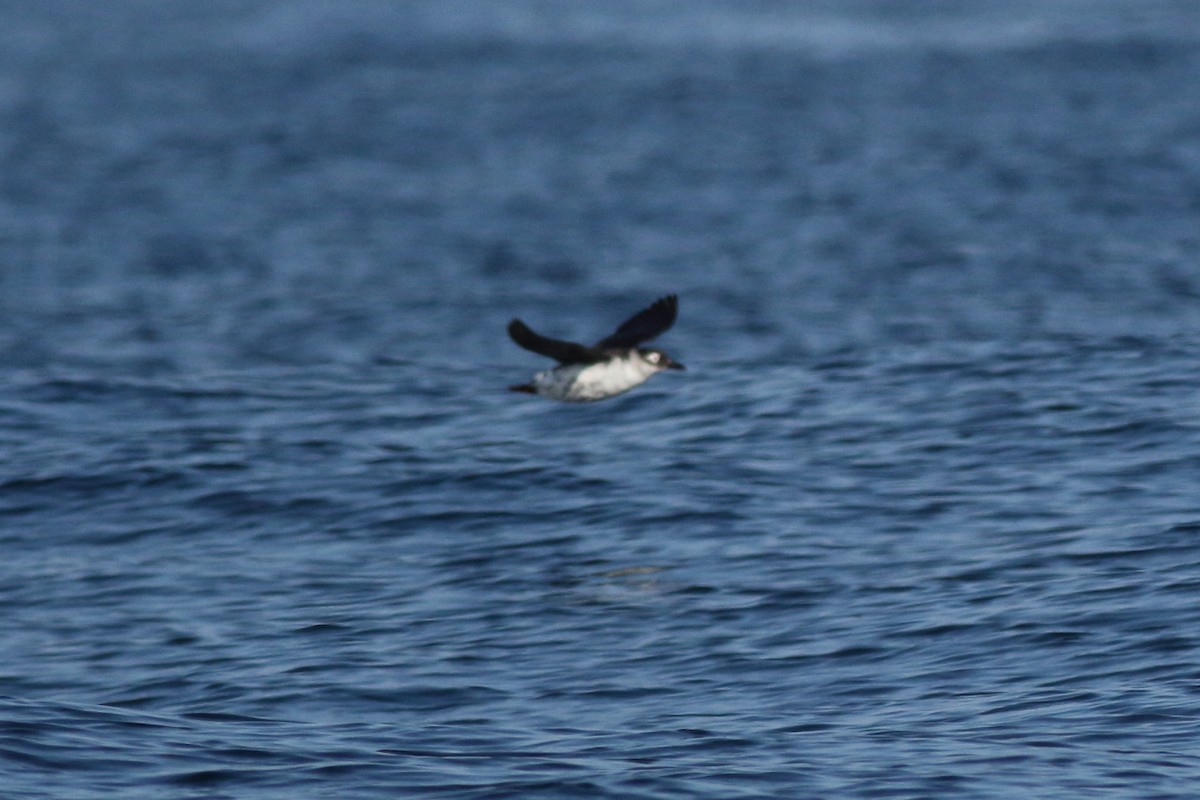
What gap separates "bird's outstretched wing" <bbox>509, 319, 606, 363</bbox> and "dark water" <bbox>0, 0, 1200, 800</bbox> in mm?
1900

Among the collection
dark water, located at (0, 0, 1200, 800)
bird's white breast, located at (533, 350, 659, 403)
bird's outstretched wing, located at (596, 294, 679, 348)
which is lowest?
dark water, located at (0, 0, 1200, 800)

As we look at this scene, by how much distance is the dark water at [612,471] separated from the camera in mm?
12594

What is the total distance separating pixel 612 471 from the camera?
62.6 ft

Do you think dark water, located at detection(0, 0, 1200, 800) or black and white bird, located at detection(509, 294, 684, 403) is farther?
black and white bird, located at detection(509, 294, 684, 403)

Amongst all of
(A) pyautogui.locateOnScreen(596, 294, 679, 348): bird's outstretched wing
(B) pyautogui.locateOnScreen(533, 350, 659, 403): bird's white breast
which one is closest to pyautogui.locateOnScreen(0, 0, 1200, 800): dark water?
(B) pyautogui.locateOnScreen(533, 350, 659, 403): bird's white breast

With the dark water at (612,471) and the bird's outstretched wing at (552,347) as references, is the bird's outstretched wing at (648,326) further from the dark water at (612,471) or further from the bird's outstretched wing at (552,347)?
the dark water at (612,471)

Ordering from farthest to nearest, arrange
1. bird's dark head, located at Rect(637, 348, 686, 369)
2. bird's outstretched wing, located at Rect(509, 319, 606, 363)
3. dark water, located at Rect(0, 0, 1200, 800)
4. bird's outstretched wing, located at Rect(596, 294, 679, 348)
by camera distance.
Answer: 1. bird's dark head, located at Rect(637, 348, 686, 369)
2. bird's outstretched wing, located at Rect(596, 294, 679, 348)
3. bird's outstretched wing, located at Rect(509, 319, 606, 363)
4. dark water, located at Rect(0, 0, 1200, 800)

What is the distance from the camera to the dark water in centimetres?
1259

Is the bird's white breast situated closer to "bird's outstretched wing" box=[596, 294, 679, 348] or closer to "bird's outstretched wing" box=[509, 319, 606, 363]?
"bird's outstretched wing" box=[596, 294, 679, 348]

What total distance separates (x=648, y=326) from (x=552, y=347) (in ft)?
5.93

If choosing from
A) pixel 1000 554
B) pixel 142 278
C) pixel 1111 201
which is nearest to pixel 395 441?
pixel 1000 554

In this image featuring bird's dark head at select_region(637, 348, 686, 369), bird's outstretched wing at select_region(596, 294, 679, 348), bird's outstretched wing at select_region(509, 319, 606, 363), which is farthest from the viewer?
bird's dark head at select_region(637, 348, 686, 369)

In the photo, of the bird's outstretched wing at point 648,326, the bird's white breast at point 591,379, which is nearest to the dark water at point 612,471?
the bird's white breast at point 591,379

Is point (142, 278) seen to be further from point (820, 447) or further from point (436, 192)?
point (820, 447)
